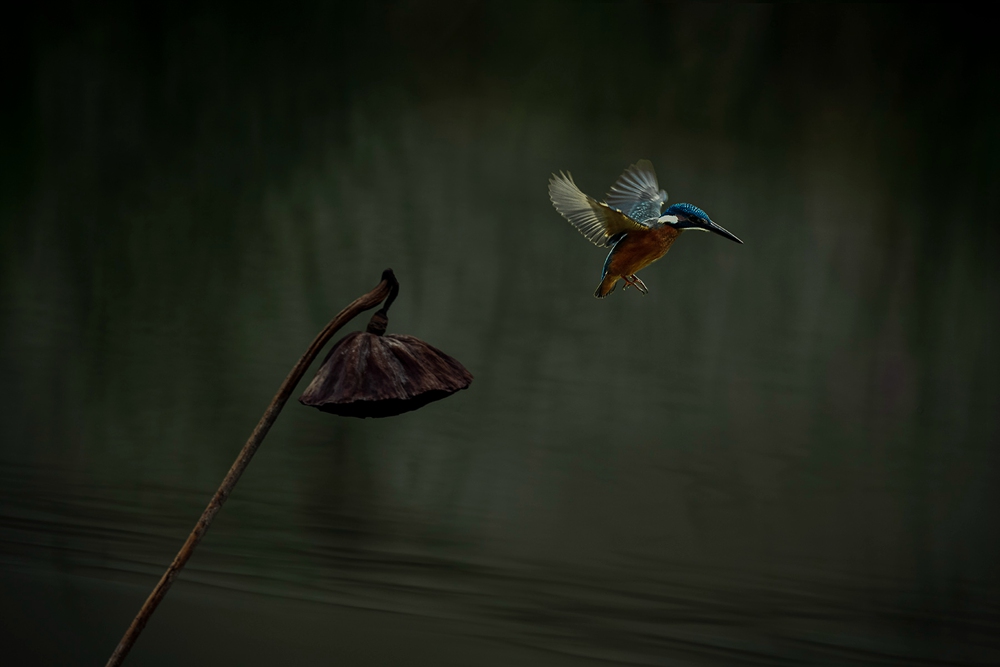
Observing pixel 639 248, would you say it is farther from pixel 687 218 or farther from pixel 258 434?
pixel 258 434

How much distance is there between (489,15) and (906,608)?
1.15 metres

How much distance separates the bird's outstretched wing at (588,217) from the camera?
1.66ft

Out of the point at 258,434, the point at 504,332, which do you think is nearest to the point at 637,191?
the point at 258,434

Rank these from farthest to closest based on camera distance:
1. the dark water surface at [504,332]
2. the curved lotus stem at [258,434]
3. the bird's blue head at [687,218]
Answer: the dark water surface at [504,332] < the curved lotus stem at [258,434] < the bird's blue head at [687,218]

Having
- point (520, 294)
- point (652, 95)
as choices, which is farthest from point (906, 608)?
point (652, 95)

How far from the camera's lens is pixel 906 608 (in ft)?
3.66

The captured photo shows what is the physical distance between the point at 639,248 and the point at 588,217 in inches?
1.6

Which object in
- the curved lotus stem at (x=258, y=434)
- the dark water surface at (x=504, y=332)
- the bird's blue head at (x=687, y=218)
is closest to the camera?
the bird's blue head at (x=687, y=218)

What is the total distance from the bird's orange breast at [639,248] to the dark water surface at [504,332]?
2.32 feet

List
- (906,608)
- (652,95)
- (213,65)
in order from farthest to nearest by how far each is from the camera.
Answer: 1. (213,65)
2. (652,95)
3. (906,608)

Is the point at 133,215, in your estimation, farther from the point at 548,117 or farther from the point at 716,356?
the point at 716,356

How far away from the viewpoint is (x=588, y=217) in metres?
0.52

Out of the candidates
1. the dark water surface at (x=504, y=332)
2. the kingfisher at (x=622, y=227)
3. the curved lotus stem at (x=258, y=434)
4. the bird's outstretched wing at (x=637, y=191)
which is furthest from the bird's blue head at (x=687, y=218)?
the dark water surface at (x=504, y=332)

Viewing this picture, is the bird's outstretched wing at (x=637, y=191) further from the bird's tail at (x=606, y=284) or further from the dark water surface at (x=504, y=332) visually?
the dark water surface at (x=504, y=332)
